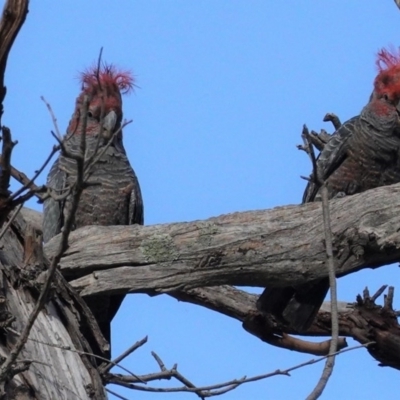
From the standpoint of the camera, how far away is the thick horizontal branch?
508 cm

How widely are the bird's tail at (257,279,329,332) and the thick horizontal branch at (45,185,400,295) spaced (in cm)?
44

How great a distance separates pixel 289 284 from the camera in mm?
5266

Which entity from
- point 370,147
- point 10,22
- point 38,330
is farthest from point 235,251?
point 10,22

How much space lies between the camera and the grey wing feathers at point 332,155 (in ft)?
22.5

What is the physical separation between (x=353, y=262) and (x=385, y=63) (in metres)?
2.69

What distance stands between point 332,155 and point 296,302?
5.44ft

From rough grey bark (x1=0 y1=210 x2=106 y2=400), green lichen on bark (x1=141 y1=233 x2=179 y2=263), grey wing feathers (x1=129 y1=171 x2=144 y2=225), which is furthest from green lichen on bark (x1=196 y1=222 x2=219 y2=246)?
grey wing feathers (x1=129 y1=171 x2=144 y2=225)

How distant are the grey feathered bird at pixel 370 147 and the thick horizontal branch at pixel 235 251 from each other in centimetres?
144

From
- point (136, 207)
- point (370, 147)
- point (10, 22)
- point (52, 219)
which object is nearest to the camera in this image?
Result: point (10, 22)

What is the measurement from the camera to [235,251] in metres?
5.20

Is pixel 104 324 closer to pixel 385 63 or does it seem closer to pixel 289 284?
pixel 289 284

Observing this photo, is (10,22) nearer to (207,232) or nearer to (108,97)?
(207,232)

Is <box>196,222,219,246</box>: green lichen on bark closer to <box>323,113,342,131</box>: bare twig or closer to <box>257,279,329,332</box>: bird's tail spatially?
<box>257,279,329,332</box>: bird's tail

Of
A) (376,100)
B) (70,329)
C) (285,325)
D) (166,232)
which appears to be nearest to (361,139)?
(376,100)
